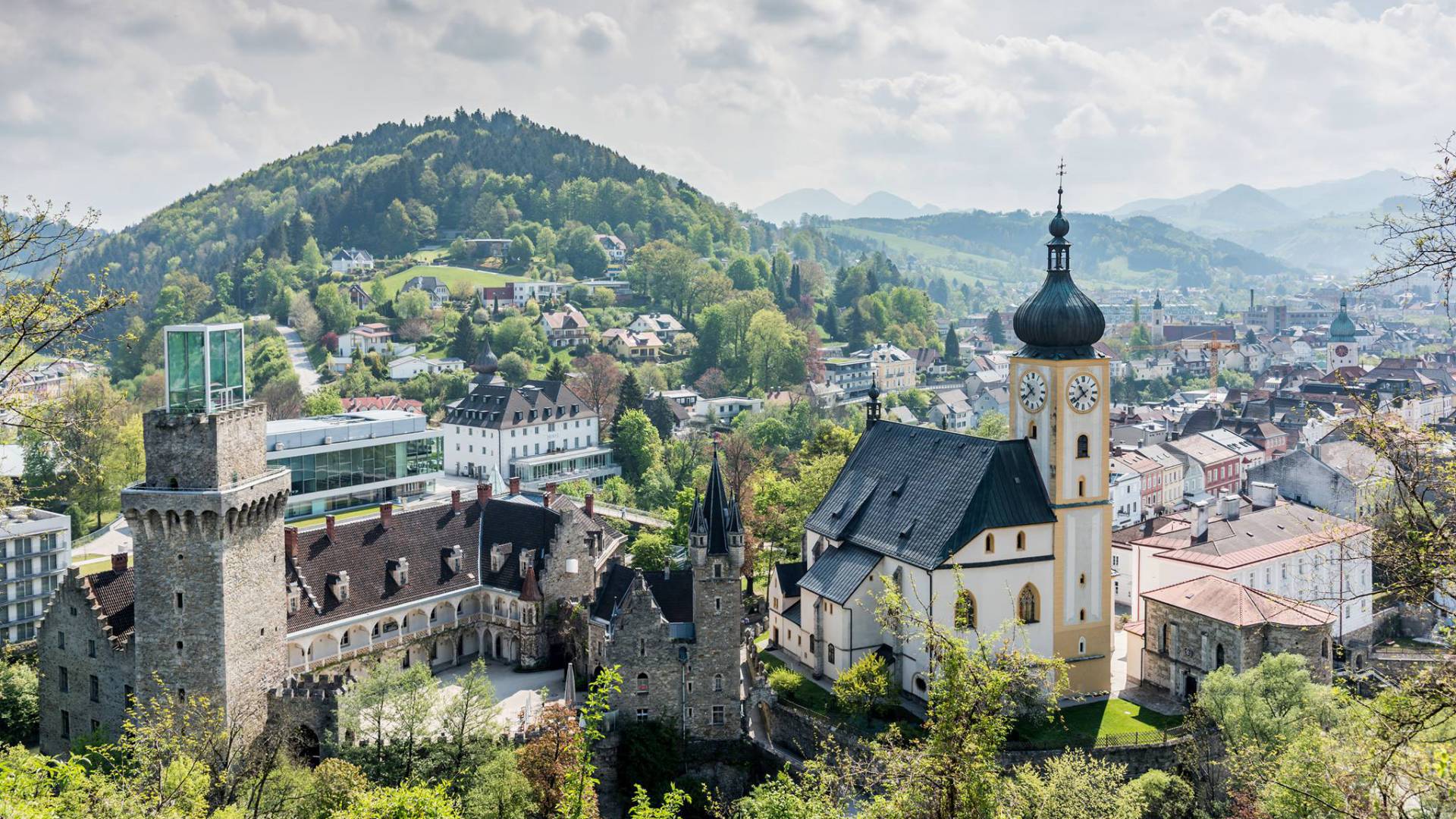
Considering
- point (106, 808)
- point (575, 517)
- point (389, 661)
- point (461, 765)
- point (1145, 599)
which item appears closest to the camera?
point (106, 808)

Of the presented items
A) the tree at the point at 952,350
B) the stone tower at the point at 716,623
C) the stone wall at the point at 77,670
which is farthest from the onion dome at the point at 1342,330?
the stone wall at the point at 77,670

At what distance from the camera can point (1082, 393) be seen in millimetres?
46625

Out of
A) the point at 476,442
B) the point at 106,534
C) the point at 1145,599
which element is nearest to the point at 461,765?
the point at 1145,599

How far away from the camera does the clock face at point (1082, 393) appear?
152 feet

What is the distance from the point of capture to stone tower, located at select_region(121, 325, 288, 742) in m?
39.2

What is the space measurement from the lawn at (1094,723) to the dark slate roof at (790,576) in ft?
43.3

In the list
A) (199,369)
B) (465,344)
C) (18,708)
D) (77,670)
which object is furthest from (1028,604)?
(465,344)

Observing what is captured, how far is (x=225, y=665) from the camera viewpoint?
1571 inches

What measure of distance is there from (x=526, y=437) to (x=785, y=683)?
53.2 metres

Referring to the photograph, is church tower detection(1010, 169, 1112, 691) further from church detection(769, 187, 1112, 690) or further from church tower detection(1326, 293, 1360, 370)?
church tower detection(1326, 293, 1360, 370)

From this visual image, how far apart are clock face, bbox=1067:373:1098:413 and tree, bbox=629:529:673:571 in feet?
67.6

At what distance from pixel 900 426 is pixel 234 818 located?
1278 inches

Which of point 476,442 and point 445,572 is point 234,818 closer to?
point 445,572

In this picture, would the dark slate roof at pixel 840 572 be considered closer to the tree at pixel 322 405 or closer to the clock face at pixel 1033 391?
the clock face at pixel 1033 391
